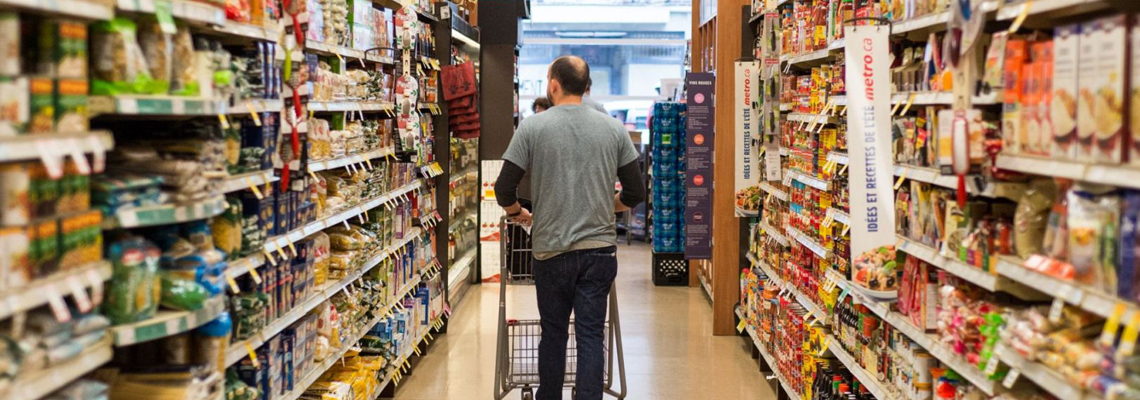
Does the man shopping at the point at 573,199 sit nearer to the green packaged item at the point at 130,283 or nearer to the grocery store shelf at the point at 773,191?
the grocery store shelf at the point at 773,191

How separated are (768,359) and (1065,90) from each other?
380 centimetres

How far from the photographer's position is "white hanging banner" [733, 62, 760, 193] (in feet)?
21.6

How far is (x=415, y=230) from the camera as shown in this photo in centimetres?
652

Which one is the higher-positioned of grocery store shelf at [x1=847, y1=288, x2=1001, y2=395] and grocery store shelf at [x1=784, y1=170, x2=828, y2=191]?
grocery store shelf at [x1=784, y1=170, x2=828, y2=191]

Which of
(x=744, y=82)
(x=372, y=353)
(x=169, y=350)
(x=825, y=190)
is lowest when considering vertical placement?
(x=372, y=353)

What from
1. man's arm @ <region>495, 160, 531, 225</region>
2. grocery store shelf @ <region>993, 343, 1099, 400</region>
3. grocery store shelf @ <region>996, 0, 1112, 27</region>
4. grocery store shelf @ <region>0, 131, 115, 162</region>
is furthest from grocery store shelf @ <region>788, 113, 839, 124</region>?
grocery store shelf @ <region>0, 131, 115, 162</region>

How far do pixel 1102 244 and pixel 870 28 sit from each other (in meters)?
1.58

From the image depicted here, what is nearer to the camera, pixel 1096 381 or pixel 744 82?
pixel 1096 381

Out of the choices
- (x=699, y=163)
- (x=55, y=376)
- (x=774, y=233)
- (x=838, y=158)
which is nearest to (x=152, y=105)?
(x=55, y=376)

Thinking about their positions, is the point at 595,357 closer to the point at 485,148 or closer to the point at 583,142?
the point at 583,142

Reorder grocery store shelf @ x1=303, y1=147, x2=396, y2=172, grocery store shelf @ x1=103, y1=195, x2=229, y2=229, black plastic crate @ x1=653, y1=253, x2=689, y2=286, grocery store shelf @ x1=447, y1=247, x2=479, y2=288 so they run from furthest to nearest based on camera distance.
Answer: black plastic crate @ x1=653, y1=253, x2=689, y2=286 → grocery store shelf @ x1=447, y1=247, x2=479, y2=288 → grocery store shelf @ x1=303, y1=147, x2=396, y2=172 → grocery store shelf @ x1=103, y1=195, x2=229, y2=229

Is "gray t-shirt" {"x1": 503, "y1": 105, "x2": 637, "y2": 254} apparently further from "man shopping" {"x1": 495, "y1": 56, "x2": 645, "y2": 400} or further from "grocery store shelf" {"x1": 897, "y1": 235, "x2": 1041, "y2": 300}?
"grocery store shelf" {"x1": 897, "y1": 235, "x2": 1041, "y2": 300}

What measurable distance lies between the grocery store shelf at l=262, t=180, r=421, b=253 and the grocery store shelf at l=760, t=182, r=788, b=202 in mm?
2255

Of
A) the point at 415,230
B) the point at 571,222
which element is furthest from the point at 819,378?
the point at 415,230
